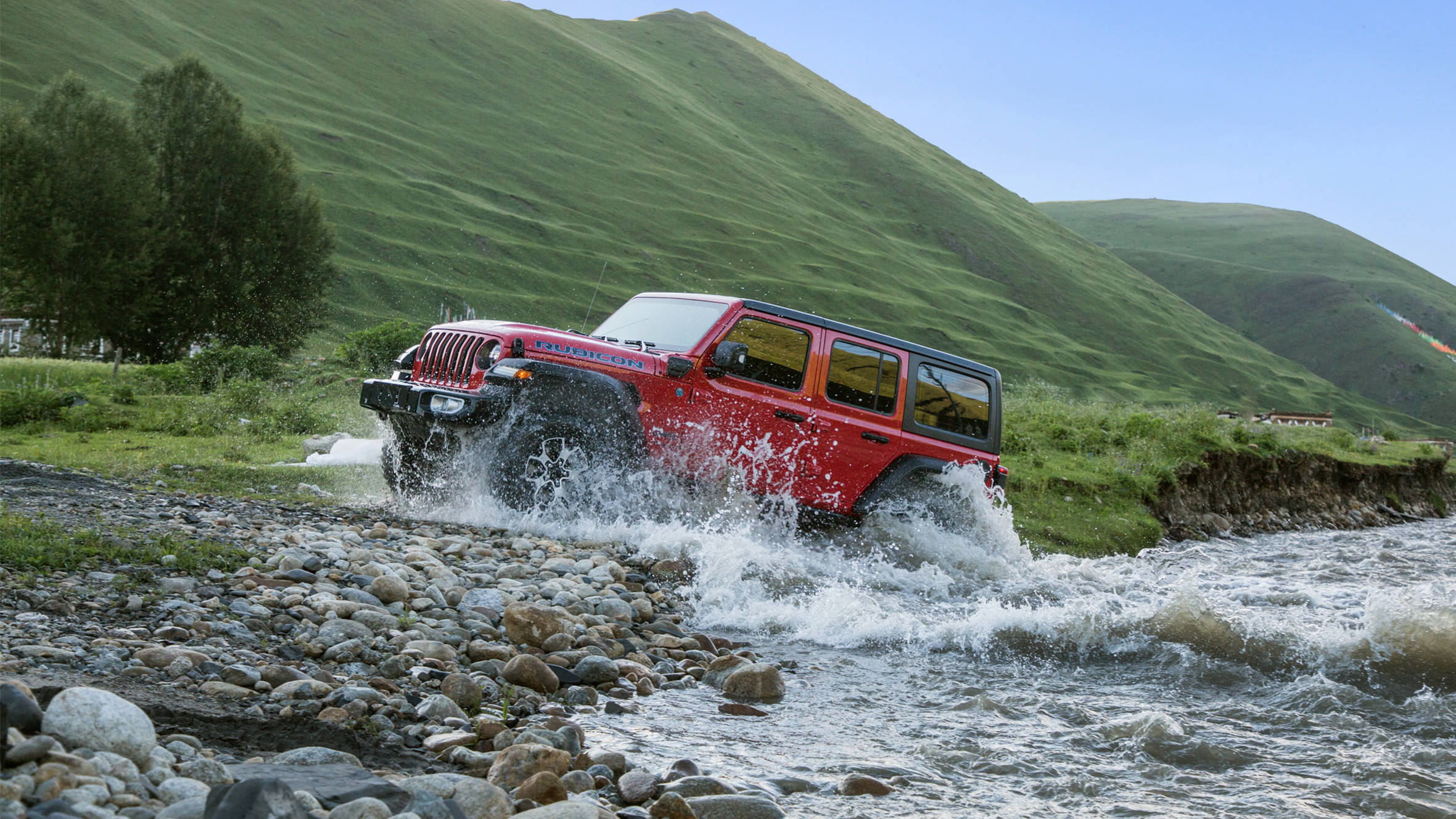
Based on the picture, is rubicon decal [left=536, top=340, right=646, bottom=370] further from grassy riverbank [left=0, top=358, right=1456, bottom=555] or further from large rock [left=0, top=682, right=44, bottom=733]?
large rock [left=0, top=682, right=44, bottom=733]

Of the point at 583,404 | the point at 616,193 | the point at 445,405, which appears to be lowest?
the point at 445,405

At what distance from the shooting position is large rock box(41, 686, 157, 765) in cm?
322

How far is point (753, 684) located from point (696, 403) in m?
4.01

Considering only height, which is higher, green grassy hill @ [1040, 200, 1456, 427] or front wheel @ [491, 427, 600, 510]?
green grassy hill @ [1040, 200, 1456, 427]

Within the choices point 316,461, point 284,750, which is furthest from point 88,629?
point 316,461

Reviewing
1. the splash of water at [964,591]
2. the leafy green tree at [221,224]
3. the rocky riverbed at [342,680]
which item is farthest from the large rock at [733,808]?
the leafy green tree at [221,224]

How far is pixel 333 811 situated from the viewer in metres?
3.23

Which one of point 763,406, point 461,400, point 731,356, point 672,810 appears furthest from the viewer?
point 763,406

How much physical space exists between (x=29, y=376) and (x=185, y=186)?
1555cm

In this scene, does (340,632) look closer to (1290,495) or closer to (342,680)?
(342,680)

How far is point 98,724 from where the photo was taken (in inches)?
129

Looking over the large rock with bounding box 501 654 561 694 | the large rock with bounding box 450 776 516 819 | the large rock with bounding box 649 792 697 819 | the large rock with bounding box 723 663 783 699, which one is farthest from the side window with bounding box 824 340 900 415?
the large rock with bounding box 450 776 516 819

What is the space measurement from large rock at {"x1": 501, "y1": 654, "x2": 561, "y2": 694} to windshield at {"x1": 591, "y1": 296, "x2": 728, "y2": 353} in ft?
15.6

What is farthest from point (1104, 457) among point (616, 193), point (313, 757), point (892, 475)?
point (616, 193)
